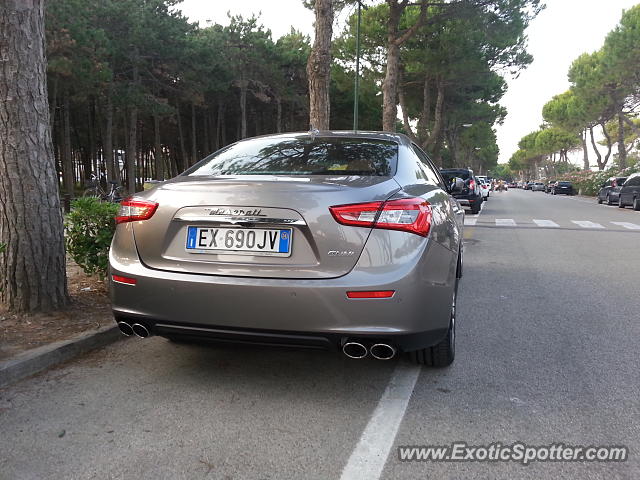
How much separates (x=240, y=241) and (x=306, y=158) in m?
0.94

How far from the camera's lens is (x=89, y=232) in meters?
5.21

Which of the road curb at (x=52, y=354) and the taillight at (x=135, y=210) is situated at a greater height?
the taillight at (x=135, y=210)

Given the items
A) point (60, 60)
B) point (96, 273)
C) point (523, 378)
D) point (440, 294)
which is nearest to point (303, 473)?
point (440, 294)

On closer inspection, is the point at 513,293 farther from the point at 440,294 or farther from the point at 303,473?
the point at 303,473

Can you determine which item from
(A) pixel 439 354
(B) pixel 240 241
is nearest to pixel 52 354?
(B) pixel 240 241

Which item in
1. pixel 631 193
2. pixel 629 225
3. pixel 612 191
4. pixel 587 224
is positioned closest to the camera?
pixel 629 225

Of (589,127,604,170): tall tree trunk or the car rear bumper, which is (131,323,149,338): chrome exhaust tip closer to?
the car rear bumper

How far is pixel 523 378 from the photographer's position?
11.3 ft

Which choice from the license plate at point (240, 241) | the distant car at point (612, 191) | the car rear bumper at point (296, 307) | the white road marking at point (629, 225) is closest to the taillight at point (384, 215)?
the car rear bumper at point (296, 307)

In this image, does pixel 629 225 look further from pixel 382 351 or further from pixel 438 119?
pixel 438 119

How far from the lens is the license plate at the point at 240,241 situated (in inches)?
111

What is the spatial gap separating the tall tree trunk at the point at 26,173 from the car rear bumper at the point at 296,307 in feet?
5.34

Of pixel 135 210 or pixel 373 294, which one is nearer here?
pixel 373 294

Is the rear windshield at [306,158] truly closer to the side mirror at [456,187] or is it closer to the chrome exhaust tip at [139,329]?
the chrome exhaust tip at [139,329]
